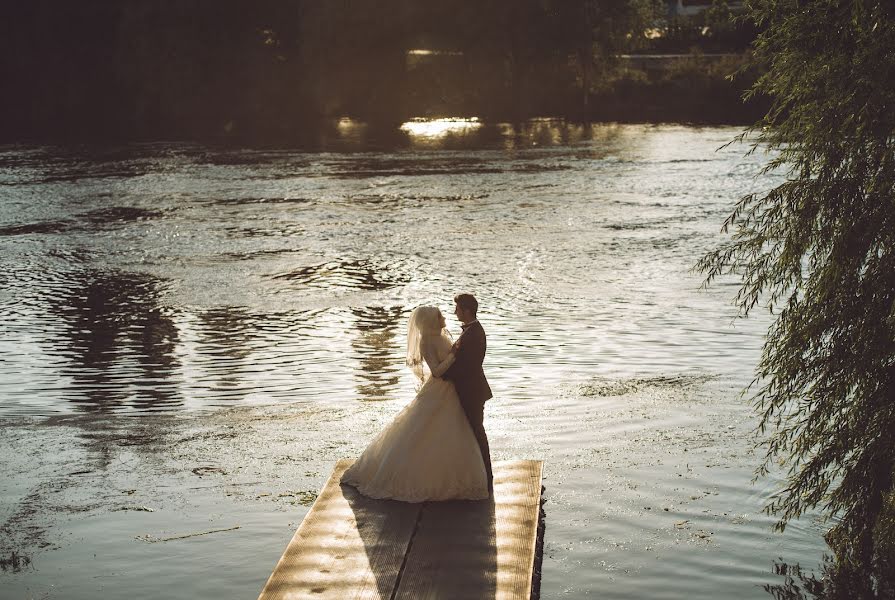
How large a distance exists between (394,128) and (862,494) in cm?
6395

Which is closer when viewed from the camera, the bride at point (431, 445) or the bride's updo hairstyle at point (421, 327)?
the bride at point (431, 445)

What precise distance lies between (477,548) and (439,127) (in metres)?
64.9

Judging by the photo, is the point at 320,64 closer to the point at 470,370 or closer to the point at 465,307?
the point at 470,370

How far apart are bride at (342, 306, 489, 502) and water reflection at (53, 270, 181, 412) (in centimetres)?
654

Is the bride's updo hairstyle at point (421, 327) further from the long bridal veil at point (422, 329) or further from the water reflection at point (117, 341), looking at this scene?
the water reflection at point (117, 341)

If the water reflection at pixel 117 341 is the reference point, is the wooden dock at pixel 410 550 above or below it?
above

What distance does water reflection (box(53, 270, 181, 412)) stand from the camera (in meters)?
17.9

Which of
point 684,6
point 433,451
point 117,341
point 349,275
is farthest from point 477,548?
point 684,6

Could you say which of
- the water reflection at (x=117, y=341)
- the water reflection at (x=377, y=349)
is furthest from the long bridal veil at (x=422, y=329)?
the water reflection at (x=117, y=341)

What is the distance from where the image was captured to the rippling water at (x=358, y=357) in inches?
493

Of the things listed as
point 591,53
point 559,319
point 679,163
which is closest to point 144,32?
point 591,53

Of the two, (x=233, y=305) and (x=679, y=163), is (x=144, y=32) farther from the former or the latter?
(x=233, y=305)

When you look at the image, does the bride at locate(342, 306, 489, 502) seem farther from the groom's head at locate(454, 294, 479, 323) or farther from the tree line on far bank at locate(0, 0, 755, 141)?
the tree line on far bank at locate(0, 0, 755, 141)

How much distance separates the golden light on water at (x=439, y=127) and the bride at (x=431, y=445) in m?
56.1
